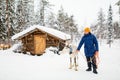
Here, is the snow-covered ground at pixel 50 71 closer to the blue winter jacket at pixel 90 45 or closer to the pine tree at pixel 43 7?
the blue winter jacket at pixel 90 45

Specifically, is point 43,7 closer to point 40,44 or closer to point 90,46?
point 40,44

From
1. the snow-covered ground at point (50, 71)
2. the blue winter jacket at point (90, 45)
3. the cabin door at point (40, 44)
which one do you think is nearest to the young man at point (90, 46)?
the blue winter jacket at point (90, 45)

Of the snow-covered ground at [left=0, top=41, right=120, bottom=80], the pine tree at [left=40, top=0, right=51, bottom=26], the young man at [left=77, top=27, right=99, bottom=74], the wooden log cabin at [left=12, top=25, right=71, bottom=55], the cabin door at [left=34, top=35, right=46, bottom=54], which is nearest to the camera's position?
the snow-covered ground at [left=0, top=41, right=120, bottom=80]

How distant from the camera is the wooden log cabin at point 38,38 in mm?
22812

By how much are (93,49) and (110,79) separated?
1.96 metres

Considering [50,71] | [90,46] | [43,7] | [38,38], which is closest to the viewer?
[90,46]

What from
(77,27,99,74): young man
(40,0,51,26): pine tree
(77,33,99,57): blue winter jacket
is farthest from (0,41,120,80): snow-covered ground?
(40,0,51,26): pine tree

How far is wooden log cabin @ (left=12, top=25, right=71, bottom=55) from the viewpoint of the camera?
22.8m

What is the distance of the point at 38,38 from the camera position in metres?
23.3

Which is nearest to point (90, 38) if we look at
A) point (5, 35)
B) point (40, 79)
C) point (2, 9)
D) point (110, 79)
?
point (110, 79)

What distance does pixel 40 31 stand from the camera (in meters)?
23.5

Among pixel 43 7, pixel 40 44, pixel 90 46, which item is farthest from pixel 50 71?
pixel 43 7

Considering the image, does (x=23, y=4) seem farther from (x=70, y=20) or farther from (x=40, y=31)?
(x=70, y=20)

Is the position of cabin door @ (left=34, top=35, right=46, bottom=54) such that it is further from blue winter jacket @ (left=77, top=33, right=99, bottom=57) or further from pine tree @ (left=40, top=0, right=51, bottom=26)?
pine tree @ (left=40, top=0, right=51, bottom=26)
